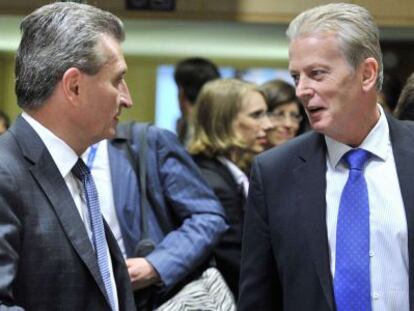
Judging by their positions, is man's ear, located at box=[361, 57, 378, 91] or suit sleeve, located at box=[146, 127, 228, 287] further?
suit sleeve, located at box=[146, 127, 228, 287]

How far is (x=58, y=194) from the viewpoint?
8.88 feet

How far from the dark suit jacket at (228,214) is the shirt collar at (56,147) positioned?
72.7 inches

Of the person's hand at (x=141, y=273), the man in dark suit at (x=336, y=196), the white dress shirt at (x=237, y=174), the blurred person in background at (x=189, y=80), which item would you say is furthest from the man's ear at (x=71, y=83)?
the blurred person in background at (x=189, y=80)

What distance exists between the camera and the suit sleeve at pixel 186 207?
13.2ft

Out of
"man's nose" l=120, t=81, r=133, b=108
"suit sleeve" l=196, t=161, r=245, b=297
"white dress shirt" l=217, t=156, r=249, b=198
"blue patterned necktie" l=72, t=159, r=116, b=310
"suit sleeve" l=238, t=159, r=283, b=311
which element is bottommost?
"suit sleeve" l=196, t=161, r=245, b=297

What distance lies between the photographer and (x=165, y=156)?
13.7 ft

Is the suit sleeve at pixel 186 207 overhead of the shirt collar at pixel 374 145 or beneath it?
beneath

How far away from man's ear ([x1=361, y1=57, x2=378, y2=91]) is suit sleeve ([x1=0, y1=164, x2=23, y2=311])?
1.18m

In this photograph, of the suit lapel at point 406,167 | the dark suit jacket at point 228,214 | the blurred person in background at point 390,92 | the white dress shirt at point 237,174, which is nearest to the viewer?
the suit lapel at point 406,167

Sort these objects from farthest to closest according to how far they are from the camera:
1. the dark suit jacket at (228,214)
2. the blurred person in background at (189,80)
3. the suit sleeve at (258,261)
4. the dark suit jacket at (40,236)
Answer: the blurred person in background at (189,80) → the dark suit jacket at (228,214) → the suit sleeve at (258,261) → the dark suit jacket at (40,236)

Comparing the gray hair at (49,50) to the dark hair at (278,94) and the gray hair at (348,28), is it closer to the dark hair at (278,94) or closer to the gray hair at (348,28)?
the gray hair at (348,28)

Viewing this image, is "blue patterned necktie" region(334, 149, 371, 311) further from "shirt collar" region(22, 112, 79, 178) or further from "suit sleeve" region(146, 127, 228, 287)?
"suit sleeve" region(146, 127, 228, 287)

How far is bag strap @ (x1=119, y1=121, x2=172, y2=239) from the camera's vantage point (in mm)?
4070

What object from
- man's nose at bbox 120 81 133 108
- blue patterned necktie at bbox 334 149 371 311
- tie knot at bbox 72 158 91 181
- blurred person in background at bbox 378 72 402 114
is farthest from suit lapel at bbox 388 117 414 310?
blurred person in background at bbox 378 72 402 114
